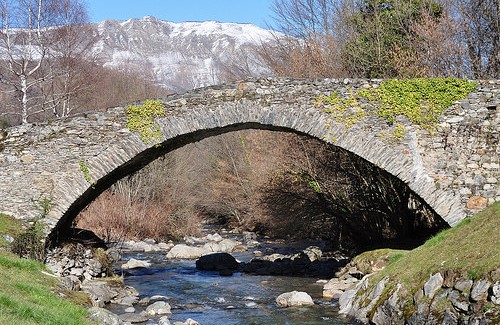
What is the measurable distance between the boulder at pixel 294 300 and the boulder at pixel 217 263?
5.01 metres

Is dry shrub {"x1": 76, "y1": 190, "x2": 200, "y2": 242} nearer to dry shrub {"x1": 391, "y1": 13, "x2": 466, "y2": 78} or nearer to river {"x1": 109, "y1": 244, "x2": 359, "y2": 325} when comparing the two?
river {"x1": 109, "y1": 244, "x2": 359, "y2": 325}

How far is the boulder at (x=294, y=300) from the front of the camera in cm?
1202

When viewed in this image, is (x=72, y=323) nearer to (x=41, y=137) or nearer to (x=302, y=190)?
(x=41, y=137)

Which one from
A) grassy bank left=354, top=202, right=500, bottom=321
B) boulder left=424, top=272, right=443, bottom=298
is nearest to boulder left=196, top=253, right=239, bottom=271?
grassy bank left=354, top=202, right=500, bottom=321

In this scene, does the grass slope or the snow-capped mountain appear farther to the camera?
the snow-capped mountain

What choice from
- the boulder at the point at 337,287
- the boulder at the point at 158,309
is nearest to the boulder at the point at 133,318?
the boulder at the point at 158,309

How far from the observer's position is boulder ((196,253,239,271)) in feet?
56.2

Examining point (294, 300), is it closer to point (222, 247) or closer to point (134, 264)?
point (134, 264)

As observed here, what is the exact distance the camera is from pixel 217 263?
17219 millimetres

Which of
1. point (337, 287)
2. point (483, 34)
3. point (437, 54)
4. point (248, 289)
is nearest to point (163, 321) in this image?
point (248, 289)

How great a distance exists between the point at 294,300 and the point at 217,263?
546cm

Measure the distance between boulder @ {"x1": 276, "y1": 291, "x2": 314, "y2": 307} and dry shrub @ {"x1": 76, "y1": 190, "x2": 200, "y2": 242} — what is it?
10.5 m

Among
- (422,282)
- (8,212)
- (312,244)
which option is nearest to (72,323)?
(422,282)

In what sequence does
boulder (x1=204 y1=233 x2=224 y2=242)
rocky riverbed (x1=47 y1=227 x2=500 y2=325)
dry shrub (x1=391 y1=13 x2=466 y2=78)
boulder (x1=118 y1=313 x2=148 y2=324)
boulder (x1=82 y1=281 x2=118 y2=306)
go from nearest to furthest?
rocky riverbed (x1=47 y1=227 x2=500 y2=325) < boulder (x1=118 y1=313 x2=148 y2=324) < boulder (x1=82 y1=281 x2=118 y2=306) < dry shrub (x1=391 y1=13 x2=466 y2=78) < boulder (x1=204 y1=233 x2=224 y2=242)
